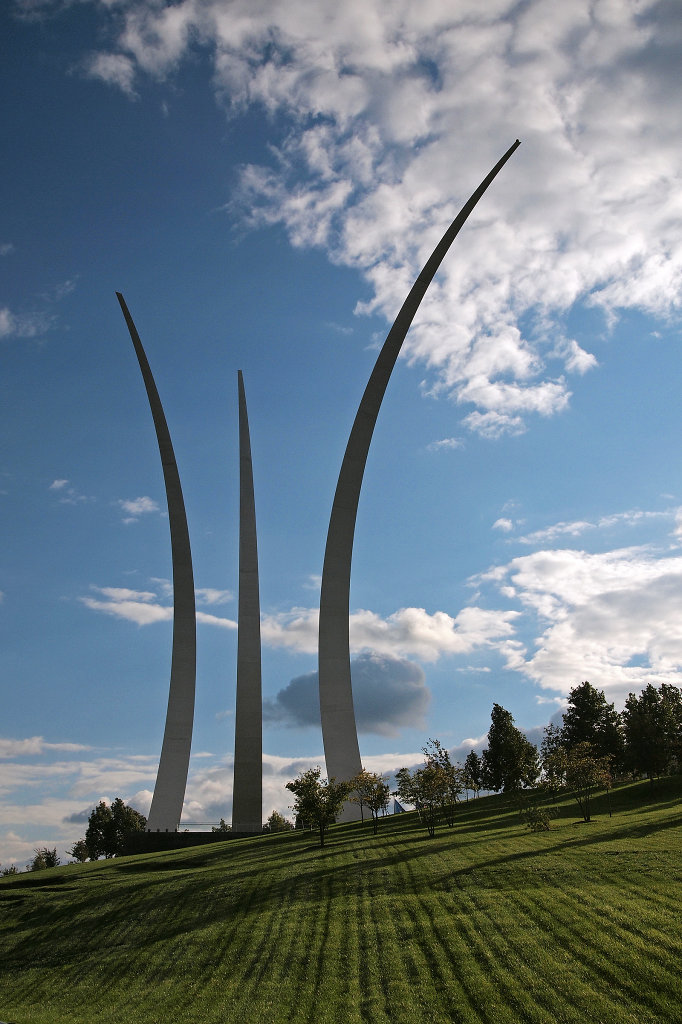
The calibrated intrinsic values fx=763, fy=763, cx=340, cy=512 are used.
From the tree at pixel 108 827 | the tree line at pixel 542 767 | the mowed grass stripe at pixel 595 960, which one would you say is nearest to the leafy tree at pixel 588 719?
the tree line at pixel 542 767

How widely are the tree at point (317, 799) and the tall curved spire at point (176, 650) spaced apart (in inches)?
509

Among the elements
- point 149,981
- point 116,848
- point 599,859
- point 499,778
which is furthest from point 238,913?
point 116,848

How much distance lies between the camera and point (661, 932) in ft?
42.2

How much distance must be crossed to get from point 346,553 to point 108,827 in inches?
1805

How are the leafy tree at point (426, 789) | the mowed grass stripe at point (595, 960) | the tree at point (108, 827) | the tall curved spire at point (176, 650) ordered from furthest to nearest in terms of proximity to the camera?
the tree at point (108, 827), the tall curved spire at point (176, 650), the leafy tree at point (426, 789), the mowed grass stripe at point (595, 960)

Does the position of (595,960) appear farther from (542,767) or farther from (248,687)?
(248,687)

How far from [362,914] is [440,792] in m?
10.8

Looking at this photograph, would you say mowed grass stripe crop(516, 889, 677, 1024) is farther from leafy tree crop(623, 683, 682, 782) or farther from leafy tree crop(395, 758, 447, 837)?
leafy tree crop(623, 683, 682, 782)

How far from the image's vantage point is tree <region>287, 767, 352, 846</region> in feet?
88.0

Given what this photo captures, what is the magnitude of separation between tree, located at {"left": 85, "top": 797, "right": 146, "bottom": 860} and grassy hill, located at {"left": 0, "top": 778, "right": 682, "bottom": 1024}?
145 ft

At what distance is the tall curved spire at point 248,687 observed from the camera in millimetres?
39469

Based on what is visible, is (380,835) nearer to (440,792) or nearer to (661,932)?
(440,792)

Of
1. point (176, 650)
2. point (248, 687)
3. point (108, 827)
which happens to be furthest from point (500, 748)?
point (108, 827)

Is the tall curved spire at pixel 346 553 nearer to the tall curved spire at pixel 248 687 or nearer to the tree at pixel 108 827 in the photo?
the tall curved spire at pixel 248 687
